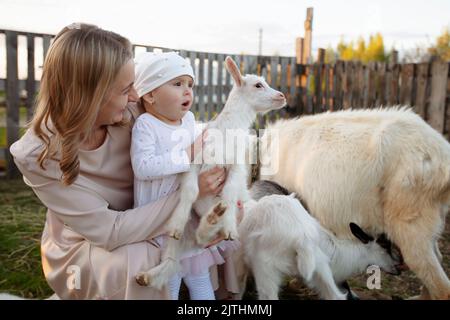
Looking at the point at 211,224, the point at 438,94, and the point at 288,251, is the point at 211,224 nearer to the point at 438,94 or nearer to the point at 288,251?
the point at 288,251

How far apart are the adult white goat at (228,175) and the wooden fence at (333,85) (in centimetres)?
228

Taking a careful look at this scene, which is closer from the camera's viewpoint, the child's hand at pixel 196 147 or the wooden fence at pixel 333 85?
the child's hand at pixel 196 147

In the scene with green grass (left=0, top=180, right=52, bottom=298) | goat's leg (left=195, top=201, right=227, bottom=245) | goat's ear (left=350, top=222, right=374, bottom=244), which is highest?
goat's leg (left=195, top=201, right=227, bottom=245)

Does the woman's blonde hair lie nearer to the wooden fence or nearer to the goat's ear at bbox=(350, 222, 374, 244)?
the goat's ear at bbox=(350, 222, 374, 244)

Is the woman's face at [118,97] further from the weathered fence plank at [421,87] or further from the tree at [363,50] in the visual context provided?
the tree at [363,50]

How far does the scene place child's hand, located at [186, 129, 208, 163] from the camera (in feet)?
5.47

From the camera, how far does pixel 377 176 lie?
240 centimetres

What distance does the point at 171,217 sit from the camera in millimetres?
1611

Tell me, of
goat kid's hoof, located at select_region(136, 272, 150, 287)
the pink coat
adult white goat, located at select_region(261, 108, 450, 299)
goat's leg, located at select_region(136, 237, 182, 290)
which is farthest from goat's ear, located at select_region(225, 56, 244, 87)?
adult white goat, located at select_region(261, 108, 450, 299)

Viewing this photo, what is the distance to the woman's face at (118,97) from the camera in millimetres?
1617

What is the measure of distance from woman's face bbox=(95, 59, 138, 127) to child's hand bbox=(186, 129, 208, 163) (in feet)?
0.92

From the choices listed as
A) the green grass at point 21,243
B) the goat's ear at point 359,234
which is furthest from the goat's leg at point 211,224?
the green grass at point 21,243
